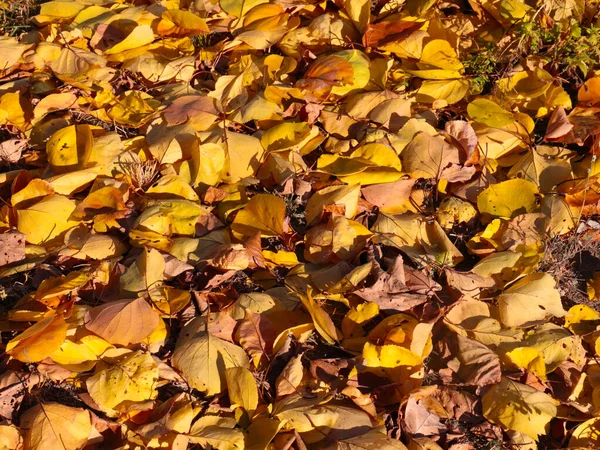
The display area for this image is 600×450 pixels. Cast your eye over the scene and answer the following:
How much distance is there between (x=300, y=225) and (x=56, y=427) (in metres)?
0.89

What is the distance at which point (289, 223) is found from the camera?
2006mm

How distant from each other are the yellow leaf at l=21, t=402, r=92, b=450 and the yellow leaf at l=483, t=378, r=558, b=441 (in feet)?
3.25

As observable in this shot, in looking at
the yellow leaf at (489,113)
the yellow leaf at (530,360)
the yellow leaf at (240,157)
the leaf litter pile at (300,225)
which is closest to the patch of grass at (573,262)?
the leaf litter pile at (300,225)

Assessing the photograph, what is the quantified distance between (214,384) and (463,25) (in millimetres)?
1712

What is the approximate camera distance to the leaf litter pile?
163 centimetres

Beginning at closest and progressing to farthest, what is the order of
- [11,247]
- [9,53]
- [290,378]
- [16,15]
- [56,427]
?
[56,427]
[290,378]
[11,247]
[9,53]
[16,15]

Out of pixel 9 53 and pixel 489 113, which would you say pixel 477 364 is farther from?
pixel 9 53

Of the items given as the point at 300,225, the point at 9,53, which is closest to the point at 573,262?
the point at 300,225

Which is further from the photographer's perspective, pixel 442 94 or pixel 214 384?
pixel 442 94

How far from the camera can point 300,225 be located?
2.02 m

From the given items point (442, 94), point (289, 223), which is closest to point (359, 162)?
point (289, 223)

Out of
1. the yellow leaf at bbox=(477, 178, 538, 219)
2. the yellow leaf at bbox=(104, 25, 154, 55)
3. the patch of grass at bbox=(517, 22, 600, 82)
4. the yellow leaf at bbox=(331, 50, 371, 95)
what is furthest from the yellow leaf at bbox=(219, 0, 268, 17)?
the yellow leaf at bbox=(477, 178, 538, 219)

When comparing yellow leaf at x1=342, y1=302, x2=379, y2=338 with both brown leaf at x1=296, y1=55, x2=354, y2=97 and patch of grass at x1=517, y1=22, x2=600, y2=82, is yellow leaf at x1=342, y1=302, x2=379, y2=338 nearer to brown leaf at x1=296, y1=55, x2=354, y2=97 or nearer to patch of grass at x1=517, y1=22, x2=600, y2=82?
brown leaf at x1=296, y1=55, x2=354, y2=97

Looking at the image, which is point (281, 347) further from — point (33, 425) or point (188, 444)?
point (33, 425)
